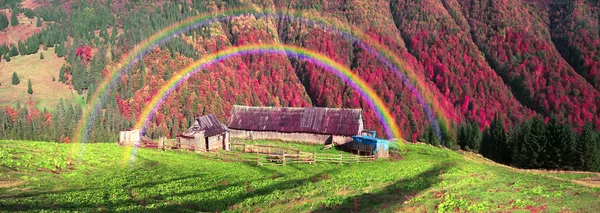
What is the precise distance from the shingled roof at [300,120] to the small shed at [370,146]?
12.9 feet

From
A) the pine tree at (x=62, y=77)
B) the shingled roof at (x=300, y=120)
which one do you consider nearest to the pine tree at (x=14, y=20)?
the pine tree at (x=62, y=77)

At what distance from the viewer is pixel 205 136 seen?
56188mm

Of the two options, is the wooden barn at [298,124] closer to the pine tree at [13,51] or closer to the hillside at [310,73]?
the hillside at [310,73]

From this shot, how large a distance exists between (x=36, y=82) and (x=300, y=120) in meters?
92.6

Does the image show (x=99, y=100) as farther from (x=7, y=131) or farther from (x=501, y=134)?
(x=501, y=134)

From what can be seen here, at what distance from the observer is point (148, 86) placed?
12862 centimetres

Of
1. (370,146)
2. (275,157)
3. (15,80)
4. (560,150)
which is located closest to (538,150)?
(560,150)

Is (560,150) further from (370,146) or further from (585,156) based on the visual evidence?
(370,146)

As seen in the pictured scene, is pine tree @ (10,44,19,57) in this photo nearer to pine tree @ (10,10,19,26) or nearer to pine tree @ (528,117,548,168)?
pine tree @ (10,10,19,26)

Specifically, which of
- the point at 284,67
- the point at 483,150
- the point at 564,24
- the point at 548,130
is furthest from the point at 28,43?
the point at 564,24

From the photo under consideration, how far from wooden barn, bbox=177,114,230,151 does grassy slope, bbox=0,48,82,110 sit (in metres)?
72.5

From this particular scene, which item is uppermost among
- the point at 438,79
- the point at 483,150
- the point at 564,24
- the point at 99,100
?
the point at 564,24

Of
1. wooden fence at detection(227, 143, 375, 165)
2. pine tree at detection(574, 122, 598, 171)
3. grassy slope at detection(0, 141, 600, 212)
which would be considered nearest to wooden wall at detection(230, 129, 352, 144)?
wooden fence at detection(227, 143, 375, 165)

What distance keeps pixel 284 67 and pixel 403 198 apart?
166282 millimetres
